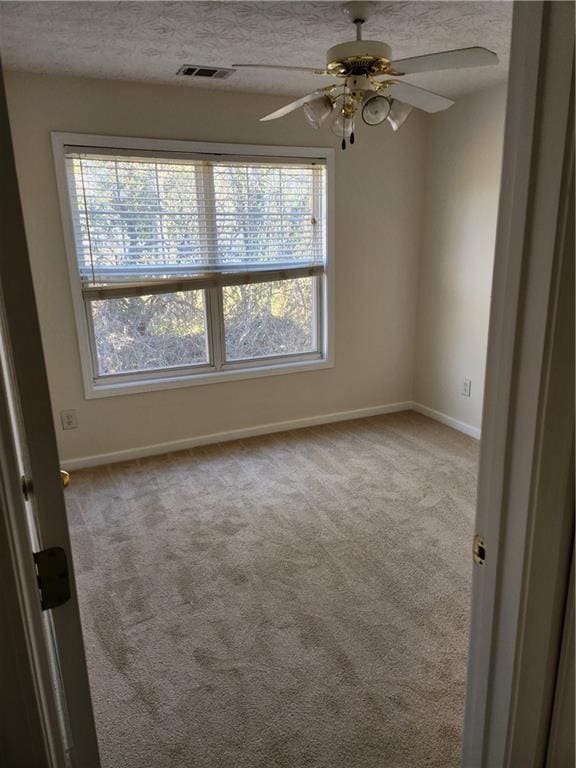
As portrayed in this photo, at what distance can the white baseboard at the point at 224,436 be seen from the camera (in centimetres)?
369

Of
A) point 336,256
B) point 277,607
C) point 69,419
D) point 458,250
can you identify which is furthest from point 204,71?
point 277,607

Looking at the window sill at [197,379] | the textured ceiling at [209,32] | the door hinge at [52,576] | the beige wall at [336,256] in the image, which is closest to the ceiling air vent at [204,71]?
the textured ceiling at [209,32]

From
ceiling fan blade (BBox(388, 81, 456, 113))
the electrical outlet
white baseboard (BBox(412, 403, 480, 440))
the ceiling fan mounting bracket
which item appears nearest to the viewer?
the ceiling fan mounting bracket

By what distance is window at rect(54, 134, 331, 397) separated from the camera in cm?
338

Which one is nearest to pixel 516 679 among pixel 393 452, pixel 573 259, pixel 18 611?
pixel 573 259

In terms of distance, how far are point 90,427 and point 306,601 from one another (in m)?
2.08

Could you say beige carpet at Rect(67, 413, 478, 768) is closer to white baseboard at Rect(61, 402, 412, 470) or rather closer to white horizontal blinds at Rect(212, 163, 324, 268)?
white baseboard at Rect(61, 402, 412, 470)

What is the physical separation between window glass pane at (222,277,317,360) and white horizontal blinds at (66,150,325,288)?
0.58 ft

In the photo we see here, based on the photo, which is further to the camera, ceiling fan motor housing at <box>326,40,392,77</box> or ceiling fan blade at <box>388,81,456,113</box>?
ceiling fan blade at <box>388,81,456,113</box>

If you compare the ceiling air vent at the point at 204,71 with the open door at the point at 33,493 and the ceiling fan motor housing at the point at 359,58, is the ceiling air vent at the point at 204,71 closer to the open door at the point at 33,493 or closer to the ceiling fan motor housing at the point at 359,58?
the ceiling fan motor housing at the point at 359,58

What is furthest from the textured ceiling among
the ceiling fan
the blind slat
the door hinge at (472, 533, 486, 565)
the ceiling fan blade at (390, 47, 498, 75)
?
the door hinge at (472, 533, 486, 565)

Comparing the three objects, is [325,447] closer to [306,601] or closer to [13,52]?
[306,601]

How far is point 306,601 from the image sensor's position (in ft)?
7.46

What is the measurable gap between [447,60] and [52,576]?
7.02ft
